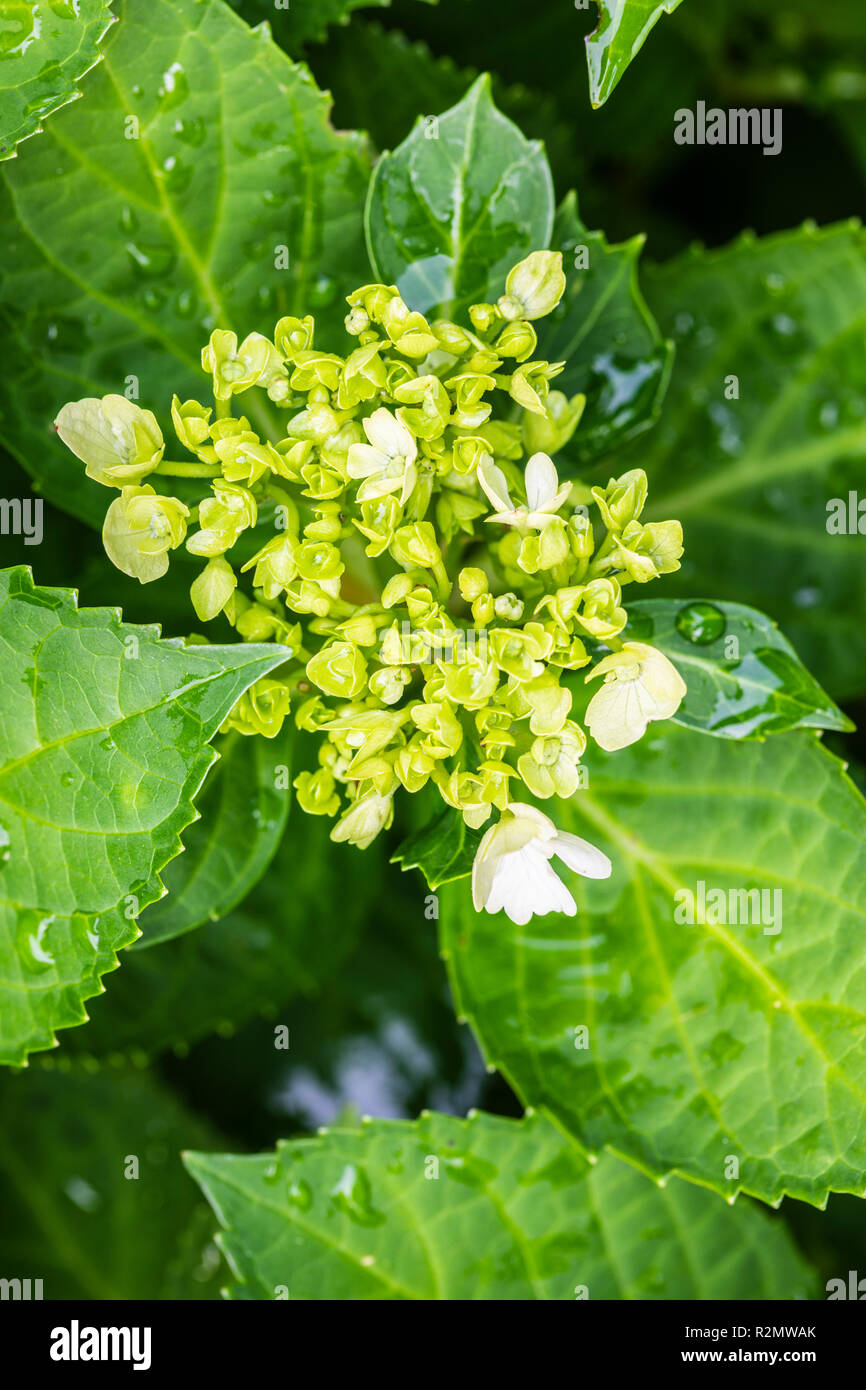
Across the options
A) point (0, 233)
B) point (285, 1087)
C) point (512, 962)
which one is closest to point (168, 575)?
point (0, 233)

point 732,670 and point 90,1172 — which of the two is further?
point 90,1172

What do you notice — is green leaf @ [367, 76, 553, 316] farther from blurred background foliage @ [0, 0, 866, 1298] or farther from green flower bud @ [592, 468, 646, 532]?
blurred background foliage @ [0, 0, 866, 1298]

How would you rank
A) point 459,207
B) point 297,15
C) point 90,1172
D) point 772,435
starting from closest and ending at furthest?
point 459,207 < point 297,15 < point 772,435 < point 90,1172

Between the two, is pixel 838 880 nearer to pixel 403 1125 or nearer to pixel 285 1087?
pixel 403 1125

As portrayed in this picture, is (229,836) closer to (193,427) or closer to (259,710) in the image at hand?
(259,710)

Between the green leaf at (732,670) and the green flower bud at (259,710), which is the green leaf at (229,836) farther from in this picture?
the green leaf at (732,670)

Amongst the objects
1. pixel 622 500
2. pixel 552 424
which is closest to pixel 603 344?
pixel 552 424
